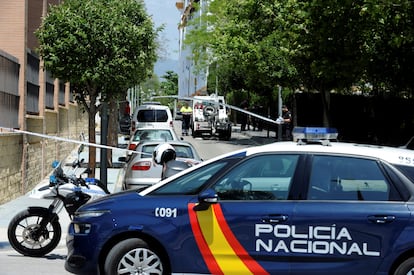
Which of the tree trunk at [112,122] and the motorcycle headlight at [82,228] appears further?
the tree trunk at [112,122]

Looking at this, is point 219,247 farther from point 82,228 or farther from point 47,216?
point 47,216

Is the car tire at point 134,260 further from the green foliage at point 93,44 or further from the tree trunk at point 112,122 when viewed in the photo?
the tree trunk at point 112,122

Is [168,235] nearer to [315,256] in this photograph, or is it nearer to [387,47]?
[315,256]

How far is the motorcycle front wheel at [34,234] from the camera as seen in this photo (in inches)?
365

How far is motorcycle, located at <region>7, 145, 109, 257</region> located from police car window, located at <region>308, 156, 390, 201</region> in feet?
12.6

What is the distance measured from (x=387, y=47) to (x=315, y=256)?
57.2ft

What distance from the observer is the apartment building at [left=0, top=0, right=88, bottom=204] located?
14.7 m

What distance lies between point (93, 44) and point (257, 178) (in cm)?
1137

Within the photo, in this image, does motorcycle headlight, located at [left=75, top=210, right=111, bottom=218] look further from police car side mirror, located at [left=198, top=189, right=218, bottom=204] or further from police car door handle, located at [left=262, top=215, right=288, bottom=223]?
police car door handle, located at [left=262, top=215, right=288, bottom=223]

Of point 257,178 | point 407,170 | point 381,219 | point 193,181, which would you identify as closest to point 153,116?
point 193,181

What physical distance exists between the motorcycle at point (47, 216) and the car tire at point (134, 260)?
109 inches

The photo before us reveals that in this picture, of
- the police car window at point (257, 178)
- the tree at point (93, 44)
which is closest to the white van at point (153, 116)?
the tree at point (93, 44)

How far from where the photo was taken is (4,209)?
13781 mm

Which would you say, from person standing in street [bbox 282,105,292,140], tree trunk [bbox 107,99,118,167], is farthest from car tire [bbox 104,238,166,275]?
person standing in street [bbox 282,105,292,140]
